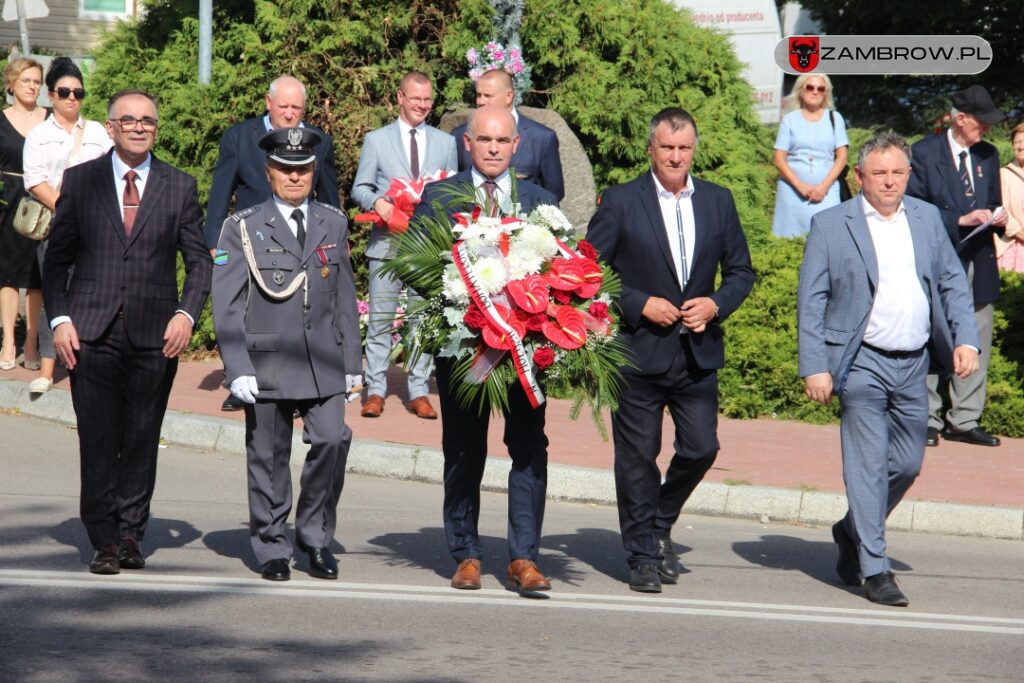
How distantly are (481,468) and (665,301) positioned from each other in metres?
1.11

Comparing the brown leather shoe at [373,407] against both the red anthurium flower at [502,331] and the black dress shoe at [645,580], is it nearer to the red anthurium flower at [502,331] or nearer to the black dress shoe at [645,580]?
the black dress shoe at [645,580]

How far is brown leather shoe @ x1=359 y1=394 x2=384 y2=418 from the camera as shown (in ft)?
36.0

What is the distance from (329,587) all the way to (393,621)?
24.9 inches

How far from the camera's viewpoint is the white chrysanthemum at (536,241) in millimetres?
6598

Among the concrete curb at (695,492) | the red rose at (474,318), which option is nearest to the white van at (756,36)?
the concrete curb at (695,492)

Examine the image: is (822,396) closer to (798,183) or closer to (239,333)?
(239,333)

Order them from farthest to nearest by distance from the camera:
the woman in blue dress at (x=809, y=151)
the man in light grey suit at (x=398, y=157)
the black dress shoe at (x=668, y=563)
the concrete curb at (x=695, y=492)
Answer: the woman in blue dress at (x=809, y=151) → the man in light grey suit at (x=398, y=157) → the concrete curb at (x=695, y=492) → the black dress shoe at (x=668, y=563)

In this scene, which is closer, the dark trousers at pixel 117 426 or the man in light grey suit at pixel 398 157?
the dark trousers at pixel 117 426

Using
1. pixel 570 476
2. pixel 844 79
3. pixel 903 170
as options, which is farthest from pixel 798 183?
pixel 844 79

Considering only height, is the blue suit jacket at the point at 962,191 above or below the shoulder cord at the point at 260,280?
above

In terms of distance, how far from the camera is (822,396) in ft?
23.3

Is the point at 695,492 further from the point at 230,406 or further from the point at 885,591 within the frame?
the point at 230,406

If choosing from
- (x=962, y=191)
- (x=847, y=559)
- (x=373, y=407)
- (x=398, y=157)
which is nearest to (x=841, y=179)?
(x=962, y=191)

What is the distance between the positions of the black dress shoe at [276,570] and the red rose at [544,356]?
1.50 m
